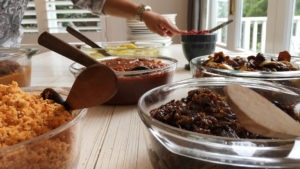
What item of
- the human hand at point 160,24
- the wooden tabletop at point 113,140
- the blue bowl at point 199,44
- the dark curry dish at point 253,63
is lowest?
the wooden tabletop at point 113,140

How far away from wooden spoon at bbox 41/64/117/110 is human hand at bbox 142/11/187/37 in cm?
108

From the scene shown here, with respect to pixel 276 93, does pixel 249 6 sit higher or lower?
higher

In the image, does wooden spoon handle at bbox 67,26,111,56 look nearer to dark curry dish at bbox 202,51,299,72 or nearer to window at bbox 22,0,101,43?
dark curry dish at bbox 202,51,299,72

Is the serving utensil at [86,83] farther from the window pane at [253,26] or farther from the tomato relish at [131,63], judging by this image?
the window pane at [253,26]

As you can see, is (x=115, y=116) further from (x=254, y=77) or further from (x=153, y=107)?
(x=254, y=77)

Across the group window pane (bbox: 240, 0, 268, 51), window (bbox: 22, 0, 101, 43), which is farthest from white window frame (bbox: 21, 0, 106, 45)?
window pane (bbox: 240, 0, 268, 51)

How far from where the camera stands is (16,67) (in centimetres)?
75

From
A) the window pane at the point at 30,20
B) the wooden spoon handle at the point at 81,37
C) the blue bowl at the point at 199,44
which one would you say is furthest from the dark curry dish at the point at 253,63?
the window pane at the point at 30,20

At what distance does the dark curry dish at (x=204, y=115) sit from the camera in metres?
0.35

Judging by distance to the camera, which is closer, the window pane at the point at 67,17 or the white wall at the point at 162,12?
the white wall at the point at 162,12

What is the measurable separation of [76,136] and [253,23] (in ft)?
8.27

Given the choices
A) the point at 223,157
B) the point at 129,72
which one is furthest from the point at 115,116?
the point at 223,157

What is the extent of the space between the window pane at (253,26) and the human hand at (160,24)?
2.80ft

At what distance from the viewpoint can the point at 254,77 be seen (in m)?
0.55
